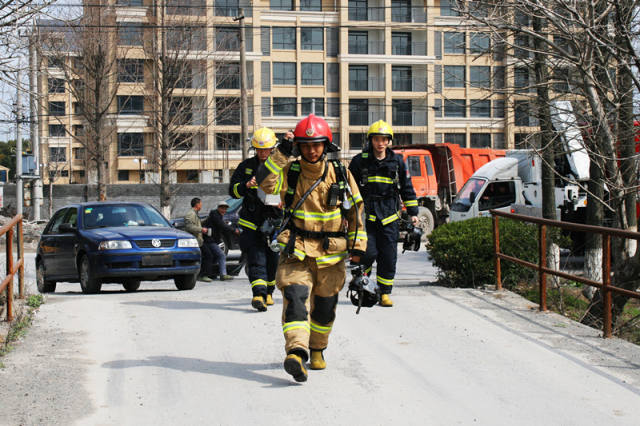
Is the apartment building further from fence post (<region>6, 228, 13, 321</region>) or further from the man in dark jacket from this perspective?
fence post (<region>6, 228, 13, 321</region>)

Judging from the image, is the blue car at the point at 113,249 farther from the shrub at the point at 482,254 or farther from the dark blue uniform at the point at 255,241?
the shrub at the point at 482,254

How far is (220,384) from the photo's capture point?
625 centimetres

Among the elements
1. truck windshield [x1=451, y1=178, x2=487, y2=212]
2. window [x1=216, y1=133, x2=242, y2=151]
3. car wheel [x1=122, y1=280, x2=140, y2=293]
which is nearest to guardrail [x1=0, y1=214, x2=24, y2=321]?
car wheel [x1=122, y1=280, x2=140, y2=293]

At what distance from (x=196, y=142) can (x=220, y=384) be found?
47.1 m

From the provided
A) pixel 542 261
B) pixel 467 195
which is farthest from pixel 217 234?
pixel 467 195

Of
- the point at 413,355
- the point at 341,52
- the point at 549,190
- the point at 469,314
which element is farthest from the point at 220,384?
the point at 341,52

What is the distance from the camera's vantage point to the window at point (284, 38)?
55500mm

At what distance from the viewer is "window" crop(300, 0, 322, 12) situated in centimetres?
5575

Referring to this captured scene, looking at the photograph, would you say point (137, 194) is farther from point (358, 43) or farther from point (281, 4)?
point (358, 43)

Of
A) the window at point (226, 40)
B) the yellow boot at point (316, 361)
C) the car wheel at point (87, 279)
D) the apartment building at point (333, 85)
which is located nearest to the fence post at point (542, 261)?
the yellow boot at point (316, 361)

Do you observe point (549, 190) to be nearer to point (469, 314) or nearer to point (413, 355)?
point (469, 314)

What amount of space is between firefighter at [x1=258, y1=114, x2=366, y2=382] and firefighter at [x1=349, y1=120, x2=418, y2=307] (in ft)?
9.56

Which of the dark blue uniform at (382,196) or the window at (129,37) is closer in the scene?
the dark blue uniform at (382,196)

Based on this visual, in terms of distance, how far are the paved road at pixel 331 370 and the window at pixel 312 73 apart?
4718 cm
